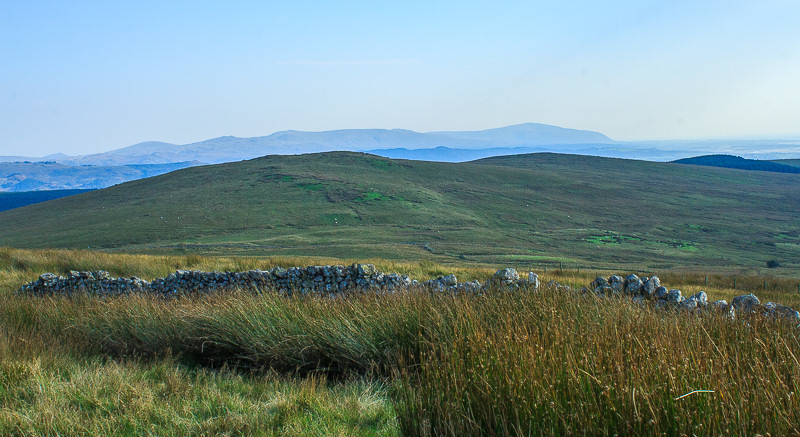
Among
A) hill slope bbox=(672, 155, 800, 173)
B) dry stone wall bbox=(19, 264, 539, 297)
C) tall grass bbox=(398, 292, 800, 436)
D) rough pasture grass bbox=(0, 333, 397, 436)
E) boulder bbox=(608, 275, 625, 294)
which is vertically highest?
hill slope bbox=(672, 155, 800, 173)

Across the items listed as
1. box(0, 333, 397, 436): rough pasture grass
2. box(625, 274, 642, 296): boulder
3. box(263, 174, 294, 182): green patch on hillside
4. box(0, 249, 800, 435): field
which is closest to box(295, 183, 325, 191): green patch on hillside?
box(263, 174, 294, 182): green patch on hillside

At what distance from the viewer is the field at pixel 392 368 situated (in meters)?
2.90

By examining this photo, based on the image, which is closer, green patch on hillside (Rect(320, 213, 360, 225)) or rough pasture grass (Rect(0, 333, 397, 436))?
rough pasture grass (Rect(0, 333, 397, 436))

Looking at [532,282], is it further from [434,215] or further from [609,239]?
[434,215]

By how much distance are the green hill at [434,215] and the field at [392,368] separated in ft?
103

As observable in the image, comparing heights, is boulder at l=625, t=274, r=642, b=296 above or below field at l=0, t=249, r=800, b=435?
below

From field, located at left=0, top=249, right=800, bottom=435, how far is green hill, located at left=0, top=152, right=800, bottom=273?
31.4 m

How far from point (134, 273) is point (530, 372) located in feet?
53.6

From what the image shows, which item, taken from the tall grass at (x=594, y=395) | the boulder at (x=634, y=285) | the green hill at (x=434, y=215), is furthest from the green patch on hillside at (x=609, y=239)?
the tall grass at (x=594, y=395)

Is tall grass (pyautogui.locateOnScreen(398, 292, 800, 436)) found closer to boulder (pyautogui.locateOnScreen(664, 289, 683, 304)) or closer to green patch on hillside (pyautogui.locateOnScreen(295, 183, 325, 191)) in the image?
boulder (pyautogui.locateOnScreen(664, 289, 683, 304))

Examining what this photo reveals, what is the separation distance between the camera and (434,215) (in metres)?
61.7

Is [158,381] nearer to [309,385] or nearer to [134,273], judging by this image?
[309,385]

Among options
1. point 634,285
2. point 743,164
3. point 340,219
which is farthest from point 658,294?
point 743,164

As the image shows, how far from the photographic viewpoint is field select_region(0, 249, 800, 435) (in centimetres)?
290
